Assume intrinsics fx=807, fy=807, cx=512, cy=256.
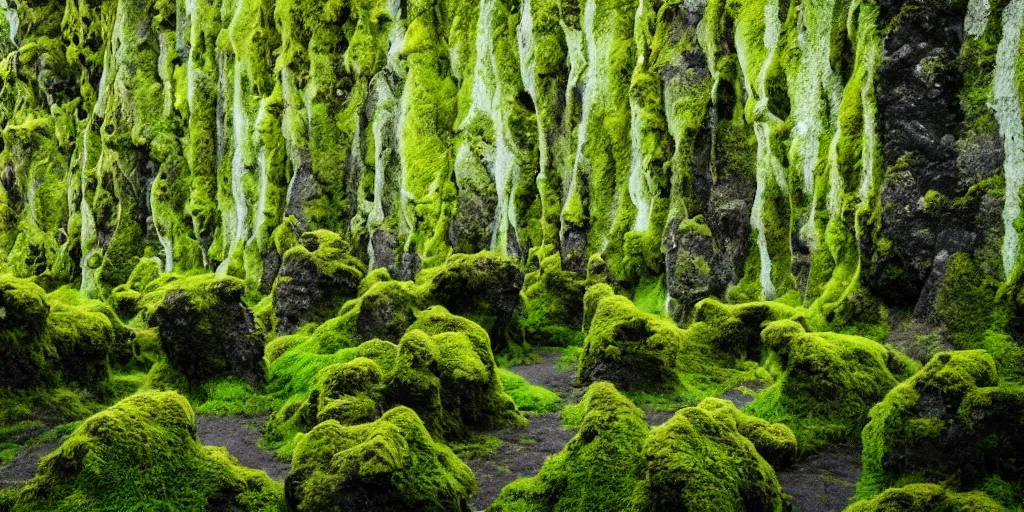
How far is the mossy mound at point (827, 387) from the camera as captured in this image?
48.5 ft

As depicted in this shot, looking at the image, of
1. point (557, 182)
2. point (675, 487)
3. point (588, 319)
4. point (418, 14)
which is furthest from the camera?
point (418, 14)

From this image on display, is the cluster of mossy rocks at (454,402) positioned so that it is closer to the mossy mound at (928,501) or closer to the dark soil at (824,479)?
the mossy mound at (928,501)

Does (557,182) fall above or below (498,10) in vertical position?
below

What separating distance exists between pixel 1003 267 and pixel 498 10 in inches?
1159

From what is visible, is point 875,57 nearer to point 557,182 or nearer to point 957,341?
point 957,341

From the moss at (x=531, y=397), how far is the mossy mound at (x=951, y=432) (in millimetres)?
8385

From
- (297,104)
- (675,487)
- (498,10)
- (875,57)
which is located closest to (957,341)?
(875,57)

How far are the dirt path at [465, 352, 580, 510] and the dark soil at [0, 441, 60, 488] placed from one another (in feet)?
24.6

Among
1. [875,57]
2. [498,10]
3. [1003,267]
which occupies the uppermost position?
[498,10]

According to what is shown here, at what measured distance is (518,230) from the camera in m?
38.5

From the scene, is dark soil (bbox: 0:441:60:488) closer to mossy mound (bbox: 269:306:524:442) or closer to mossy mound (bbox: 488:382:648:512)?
mossy mound (bbox: 269:306:524:442)

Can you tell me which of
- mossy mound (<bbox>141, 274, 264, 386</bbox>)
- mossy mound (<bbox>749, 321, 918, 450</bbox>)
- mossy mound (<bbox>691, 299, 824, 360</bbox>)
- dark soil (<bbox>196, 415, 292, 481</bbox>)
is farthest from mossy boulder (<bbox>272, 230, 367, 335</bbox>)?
mossy mound (<bbox>749, 321, 918, 450</bbox>)

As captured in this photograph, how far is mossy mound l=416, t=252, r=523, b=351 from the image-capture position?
2680 cm

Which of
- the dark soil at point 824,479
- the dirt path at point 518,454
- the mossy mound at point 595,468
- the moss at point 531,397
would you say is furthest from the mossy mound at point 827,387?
the moss at point 531,397
